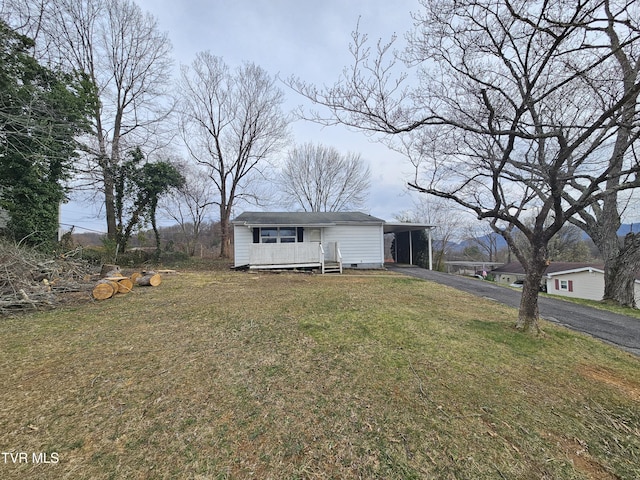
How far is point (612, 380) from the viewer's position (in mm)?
2871

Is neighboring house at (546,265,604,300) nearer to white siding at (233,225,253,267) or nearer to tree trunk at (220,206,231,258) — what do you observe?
white siding at (233,225,253,267)

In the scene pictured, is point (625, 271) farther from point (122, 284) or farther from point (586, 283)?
point (586, 283)

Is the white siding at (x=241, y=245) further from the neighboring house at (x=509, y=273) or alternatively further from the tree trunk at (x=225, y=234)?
the neighboring house at (x=509, y=273)

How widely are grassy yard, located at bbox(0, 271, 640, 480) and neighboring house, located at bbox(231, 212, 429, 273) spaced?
22.4ft

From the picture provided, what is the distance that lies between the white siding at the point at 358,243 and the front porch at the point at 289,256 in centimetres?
182

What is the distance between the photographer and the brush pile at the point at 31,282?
495 centimetres

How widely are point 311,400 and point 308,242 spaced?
32.3ft

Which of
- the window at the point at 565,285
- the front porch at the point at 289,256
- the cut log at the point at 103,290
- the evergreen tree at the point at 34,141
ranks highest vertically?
the evergreen tree at the point at 34,141

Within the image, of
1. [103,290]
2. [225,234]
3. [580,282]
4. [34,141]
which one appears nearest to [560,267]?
[580,282]

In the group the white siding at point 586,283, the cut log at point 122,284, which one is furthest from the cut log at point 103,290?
the white siding at point 586,283

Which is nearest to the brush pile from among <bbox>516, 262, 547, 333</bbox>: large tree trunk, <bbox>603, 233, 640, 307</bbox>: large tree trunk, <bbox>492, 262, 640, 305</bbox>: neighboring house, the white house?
<bbox>516, 262, 547, 333</bbox>: large tree trunk

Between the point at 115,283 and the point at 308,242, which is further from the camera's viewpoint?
the point at 308,242

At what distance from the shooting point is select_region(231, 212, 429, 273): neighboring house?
37.1ft

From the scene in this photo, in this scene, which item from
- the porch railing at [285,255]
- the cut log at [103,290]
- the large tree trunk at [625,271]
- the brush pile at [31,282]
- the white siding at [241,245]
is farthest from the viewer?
the white siding at [241,245]
